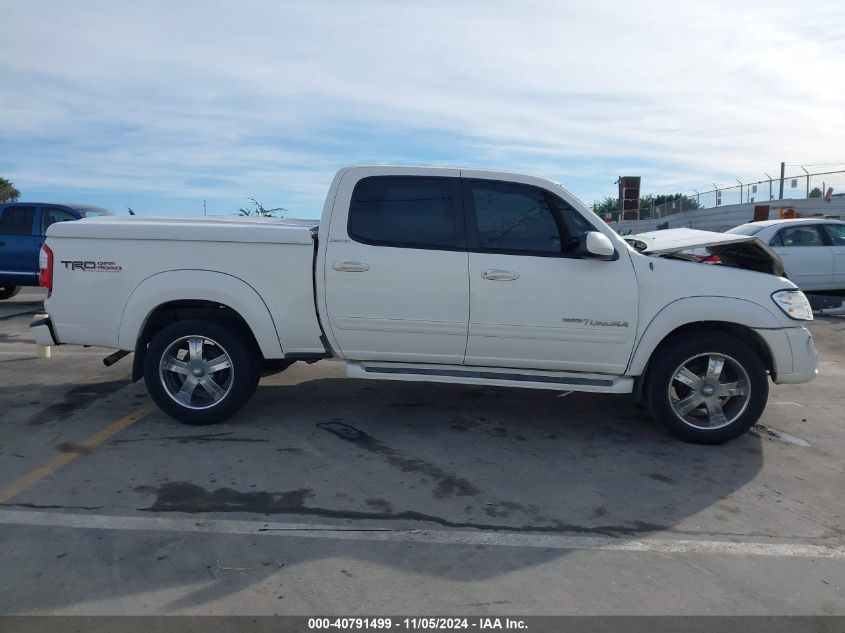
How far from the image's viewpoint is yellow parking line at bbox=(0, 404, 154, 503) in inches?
174

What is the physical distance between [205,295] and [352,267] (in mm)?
1164

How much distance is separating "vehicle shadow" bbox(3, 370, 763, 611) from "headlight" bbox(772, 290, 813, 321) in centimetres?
106

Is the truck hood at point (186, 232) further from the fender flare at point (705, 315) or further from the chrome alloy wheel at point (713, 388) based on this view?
the chrome alloy wheel at point (713, 388)

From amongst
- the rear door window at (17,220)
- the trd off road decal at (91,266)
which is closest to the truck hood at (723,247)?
the trd off road decal at (91,266)

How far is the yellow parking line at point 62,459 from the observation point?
4418 millimetres

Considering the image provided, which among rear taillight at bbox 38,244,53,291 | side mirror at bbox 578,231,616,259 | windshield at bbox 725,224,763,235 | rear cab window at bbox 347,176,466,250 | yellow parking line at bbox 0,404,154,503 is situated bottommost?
yellow parking line at bbox 0,404,154,503

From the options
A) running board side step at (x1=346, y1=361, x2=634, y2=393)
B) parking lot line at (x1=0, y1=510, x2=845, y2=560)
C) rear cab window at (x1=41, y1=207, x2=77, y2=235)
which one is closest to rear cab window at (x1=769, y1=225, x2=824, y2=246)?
running board side step at (x1=346, y1=361, x2=634, y2=393)

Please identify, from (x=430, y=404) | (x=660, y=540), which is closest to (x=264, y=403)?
(x=430, y=404)

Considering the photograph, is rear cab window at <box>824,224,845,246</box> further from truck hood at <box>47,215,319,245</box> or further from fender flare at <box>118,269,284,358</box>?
fender flare at <box>118,269,284,358</box>

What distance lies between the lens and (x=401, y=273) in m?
5.35

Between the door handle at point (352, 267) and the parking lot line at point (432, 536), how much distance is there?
2.06 metres

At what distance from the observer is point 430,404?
21.1 feet

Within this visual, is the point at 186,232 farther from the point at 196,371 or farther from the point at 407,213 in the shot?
the point at 407,213
